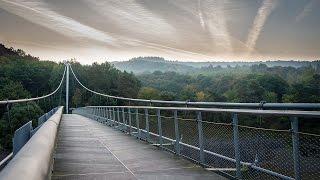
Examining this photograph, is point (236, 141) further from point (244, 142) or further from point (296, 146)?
point (296, 146)

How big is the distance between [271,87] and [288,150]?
102817 mm

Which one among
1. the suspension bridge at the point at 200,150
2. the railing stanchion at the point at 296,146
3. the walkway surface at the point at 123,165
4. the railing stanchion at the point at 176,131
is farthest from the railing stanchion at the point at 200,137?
the railing stanchion at the point at 296,146

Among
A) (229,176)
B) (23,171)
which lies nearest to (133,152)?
(229,176)

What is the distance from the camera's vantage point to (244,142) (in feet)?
20.0

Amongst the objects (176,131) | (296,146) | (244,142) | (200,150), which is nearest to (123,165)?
(200,150)

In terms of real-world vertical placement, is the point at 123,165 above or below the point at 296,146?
below

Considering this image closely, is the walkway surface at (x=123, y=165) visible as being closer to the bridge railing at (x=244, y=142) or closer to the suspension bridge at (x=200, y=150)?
the suspension bridge at (x=200, y=150)

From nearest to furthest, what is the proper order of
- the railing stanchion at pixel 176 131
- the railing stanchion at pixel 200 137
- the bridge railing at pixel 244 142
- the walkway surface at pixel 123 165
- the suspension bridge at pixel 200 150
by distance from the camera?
the suspension bridge at pixel 200 150 < the bridge railing at pixel 244 142 < the walkway surface at pixel 123 165 < the railing stanchion at pixel 200 137 < the railing stanchion at pixel 176 131

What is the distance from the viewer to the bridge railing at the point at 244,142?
4.72m

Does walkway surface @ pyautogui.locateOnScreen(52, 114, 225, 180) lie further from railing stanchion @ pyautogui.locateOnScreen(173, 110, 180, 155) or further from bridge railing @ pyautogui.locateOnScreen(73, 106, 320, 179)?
bridge railing @ pyautogui.locateOnScreen(73, 106, 320, 179)

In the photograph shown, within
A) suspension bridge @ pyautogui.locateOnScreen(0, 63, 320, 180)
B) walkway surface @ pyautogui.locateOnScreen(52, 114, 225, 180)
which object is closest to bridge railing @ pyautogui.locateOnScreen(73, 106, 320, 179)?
suspension bridge @ pyautogui.locateOnScreen(0, 63, 320, 180)

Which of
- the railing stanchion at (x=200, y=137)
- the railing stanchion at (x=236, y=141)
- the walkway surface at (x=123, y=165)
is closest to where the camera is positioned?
the railing stanchion at (x=236, y=141)

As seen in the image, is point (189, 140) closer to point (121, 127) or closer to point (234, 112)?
point (234, 112)

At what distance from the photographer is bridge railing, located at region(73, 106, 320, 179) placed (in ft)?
15.5
